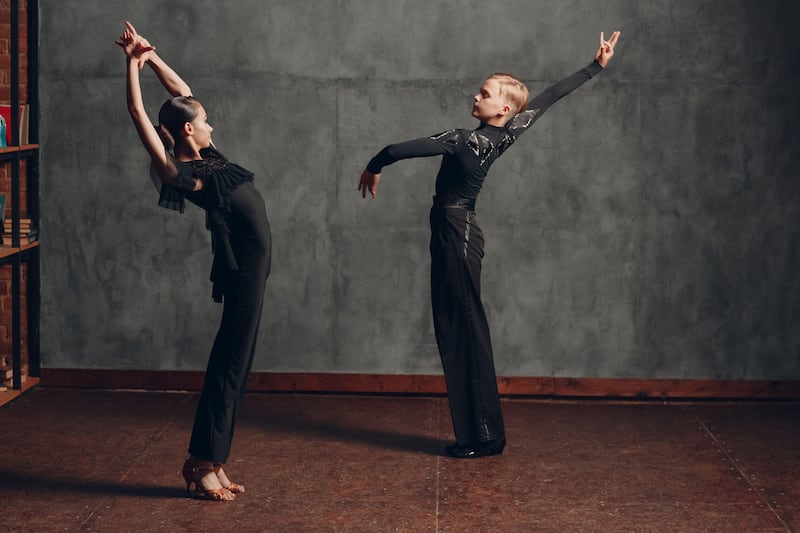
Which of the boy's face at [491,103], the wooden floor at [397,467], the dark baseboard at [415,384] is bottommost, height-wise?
the wooden floor at [397,467]

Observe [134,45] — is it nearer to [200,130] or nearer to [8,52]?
[200,130]

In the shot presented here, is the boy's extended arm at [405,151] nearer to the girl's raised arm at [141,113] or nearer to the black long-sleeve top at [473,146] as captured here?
the black long-sleeve top at [473,146]

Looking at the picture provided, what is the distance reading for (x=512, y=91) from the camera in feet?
16.6

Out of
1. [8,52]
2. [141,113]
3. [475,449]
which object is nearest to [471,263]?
[475,449]

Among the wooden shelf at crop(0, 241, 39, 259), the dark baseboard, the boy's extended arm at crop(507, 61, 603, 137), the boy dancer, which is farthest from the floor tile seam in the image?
the wooden shelf at crop(0, 241, 39, 259)

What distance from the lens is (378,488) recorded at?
15.6 feet

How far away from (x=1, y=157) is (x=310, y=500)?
247cm

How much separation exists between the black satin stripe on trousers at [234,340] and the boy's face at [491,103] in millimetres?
1140

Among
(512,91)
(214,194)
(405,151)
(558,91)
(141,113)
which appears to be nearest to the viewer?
(141,113)

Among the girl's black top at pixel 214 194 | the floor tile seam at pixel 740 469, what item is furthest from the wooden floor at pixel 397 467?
the girl's black top at pixel 214 194

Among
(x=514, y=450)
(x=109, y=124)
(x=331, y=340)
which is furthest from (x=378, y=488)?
(x=109, y=124)

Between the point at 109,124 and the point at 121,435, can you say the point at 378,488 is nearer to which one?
the point at 121,435

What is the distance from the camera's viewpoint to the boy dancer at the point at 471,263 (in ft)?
16.6

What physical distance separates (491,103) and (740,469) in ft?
6.28
